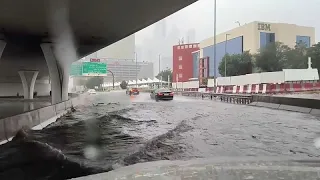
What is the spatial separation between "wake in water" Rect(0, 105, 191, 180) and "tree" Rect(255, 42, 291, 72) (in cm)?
6401

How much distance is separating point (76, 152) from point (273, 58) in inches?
2771

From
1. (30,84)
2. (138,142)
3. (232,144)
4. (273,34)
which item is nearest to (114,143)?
(138,142)

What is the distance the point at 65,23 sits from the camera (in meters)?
19.3

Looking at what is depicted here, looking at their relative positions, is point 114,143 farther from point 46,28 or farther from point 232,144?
point 46,28

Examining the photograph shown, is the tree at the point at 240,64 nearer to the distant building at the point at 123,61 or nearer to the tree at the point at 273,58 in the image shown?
the tree at the point at 273,58

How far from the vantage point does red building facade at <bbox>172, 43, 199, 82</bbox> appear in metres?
120

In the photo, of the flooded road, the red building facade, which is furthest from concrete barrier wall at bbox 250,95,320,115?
the red building facade

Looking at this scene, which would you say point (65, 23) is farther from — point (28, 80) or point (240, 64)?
point (240, 64)

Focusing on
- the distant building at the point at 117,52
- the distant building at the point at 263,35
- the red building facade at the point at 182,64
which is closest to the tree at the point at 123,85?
the red building facade at the point at 182,64

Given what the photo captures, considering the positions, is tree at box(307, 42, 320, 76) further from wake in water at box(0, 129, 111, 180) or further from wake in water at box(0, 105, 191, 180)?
wake in water at box(0, 129, 111, 180)

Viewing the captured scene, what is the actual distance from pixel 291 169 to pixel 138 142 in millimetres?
6708

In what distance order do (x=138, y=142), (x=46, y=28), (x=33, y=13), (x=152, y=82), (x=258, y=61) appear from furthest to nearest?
(x=152, y=82) < (x=258, y=61) < (x=46, y=28) < (x=33, y=13) < (x=138, y=142)

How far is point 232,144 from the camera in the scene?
1060 centimetres

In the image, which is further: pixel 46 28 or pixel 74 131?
pixel 46 28
